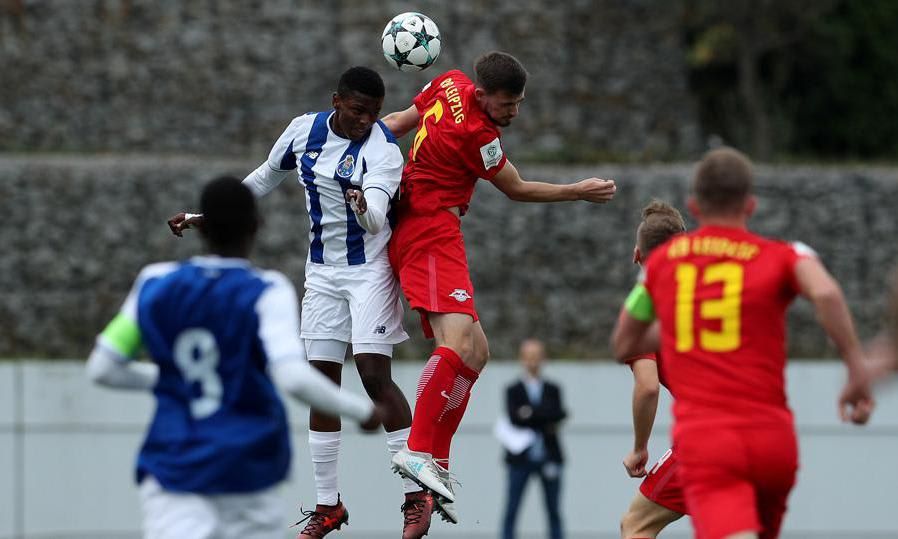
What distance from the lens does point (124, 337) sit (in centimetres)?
582

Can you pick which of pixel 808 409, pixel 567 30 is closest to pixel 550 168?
pixel 567 30

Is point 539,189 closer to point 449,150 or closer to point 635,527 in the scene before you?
point 449,150

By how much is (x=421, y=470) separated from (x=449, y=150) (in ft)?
5.84

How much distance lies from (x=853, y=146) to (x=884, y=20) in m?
2.12

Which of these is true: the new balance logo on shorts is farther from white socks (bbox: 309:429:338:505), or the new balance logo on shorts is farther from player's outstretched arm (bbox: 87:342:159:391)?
player's outstretched arm (bbox: 87:342:159:391)

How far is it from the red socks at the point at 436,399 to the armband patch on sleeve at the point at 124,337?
8.69 ft

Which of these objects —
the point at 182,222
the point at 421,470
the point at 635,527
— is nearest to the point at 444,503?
the point at 421,470

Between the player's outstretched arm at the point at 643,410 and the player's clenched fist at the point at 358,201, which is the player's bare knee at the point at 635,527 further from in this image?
the player's clenched fist at the point at 358,201

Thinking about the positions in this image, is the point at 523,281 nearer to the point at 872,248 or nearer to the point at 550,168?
the point at 550,168

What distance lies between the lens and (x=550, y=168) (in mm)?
20047

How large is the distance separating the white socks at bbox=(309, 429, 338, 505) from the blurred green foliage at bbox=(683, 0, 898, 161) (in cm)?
1556

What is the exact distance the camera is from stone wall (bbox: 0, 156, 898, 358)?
19.7 metres

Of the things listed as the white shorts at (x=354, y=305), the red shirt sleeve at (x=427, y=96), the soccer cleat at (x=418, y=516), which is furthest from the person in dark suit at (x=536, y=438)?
the red shirt sleeve at (x=427, y=96)

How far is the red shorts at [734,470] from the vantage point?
Result: 5.84 metres
